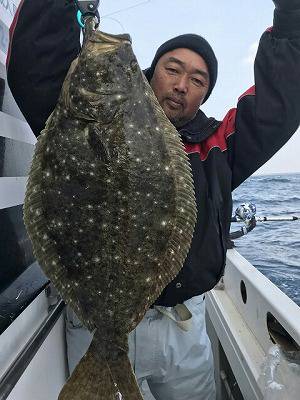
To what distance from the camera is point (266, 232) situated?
8852mm

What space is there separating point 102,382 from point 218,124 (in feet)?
5.31

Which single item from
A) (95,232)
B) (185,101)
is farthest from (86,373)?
(185,101)

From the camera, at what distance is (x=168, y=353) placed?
8.21ft

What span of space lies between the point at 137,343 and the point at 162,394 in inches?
18.8

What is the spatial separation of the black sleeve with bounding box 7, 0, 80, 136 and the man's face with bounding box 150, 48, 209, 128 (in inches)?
21.8

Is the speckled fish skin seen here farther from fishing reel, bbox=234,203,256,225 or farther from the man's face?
fishing reel, bbox=234,203,256,225

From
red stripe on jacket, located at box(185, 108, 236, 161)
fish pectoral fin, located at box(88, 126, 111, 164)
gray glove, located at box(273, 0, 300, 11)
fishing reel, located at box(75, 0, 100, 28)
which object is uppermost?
fishing reel, located at box(75, 0, 100, 28)

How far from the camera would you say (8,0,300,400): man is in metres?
2.32

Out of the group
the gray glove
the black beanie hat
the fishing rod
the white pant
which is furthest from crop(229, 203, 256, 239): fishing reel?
the gray glove

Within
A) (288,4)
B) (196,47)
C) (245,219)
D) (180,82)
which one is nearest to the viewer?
(288,4)

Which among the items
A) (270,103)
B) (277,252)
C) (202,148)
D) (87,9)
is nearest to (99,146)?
(87,9)

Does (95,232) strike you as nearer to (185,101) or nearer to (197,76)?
(185,101)

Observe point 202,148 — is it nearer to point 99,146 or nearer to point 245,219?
→ point 99,146

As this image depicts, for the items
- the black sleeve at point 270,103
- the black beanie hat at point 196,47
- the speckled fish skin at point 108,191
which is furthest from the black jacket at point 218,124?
the speckled fish skin at point 108,191
